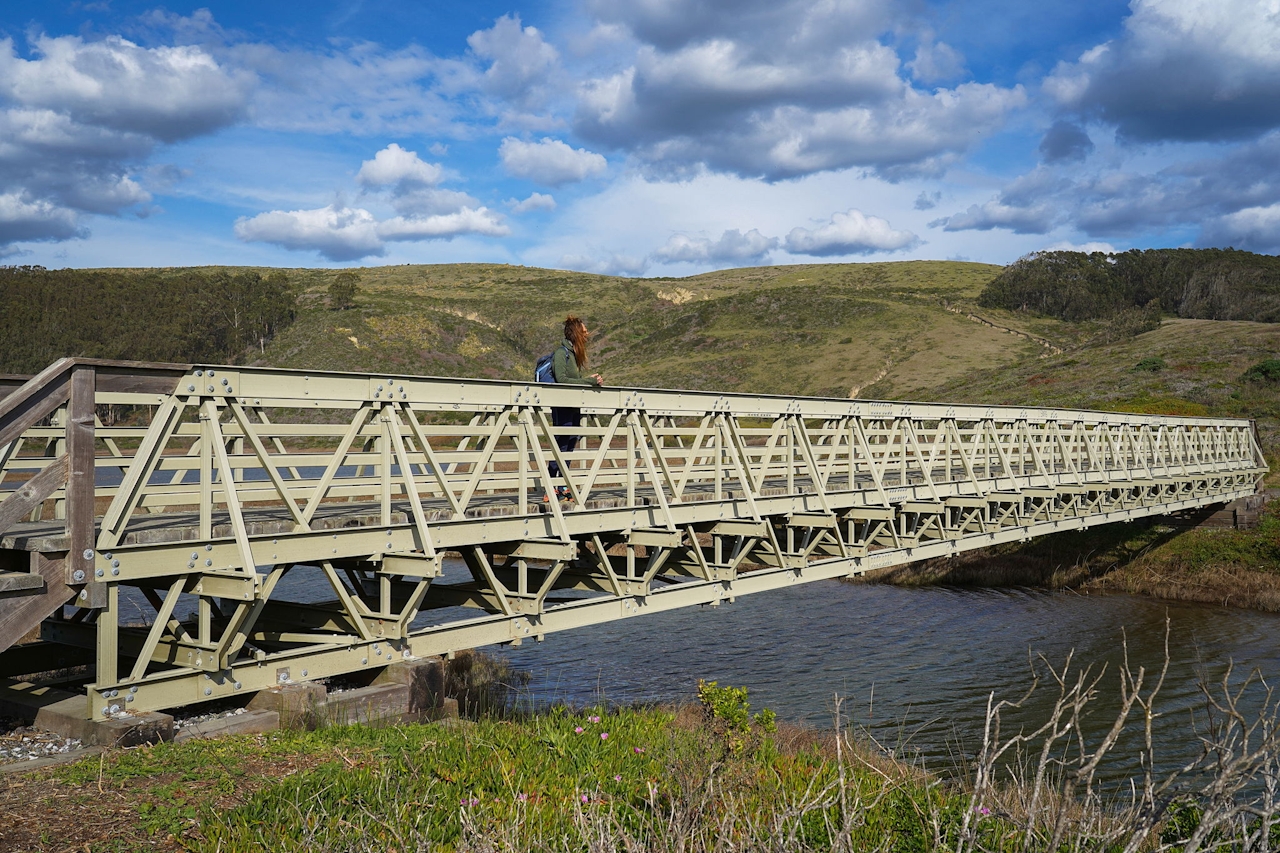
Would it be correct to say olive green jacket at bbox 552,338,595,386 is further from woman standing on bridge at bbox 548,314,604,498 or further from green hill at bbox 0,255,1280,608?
green hill at bbox 0,255,1280,608

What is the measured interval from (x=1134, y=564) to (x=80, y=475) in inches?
1067

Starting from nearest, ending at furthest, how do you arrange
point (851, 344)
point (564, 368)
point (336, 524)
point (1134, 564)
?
point (336, 524) → point (564, 368) → point (1134, 564) → point (851, 344)

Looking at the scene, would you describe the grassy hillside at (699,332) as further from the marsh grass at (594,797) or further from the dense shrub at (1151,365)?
the marsh grass at (594,797)

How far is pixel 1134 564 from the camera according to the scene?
26.8m

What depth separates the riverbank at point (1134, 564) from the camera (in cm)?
2514

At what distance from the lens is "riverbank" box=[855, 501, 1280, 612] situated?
25.1 metres

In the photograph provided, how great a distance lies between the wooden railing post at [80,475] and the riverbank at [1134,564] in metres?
23.4

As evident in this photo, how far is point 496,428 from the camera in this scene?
8.61 metres

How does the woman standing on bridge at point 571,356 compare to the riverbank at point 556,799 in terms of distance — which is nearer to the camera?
the riverbank at point 556,799

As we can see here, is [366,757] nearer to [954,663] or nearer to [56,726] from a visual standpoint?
[56,726]

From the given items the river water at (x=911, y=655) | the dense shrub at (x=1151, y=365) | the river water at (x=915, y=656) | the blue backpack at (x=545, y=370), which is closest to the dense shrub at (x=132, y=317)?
the river water at (x=911, y=655)

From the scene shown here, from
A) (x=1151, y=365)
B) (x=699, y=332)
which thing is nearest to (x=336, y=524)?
(x=1151, y=365)

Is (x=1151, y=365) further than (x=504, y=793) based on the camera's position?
Yes

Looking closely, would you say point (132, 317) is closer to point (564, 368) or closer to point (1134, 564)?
point (1134, 564)
